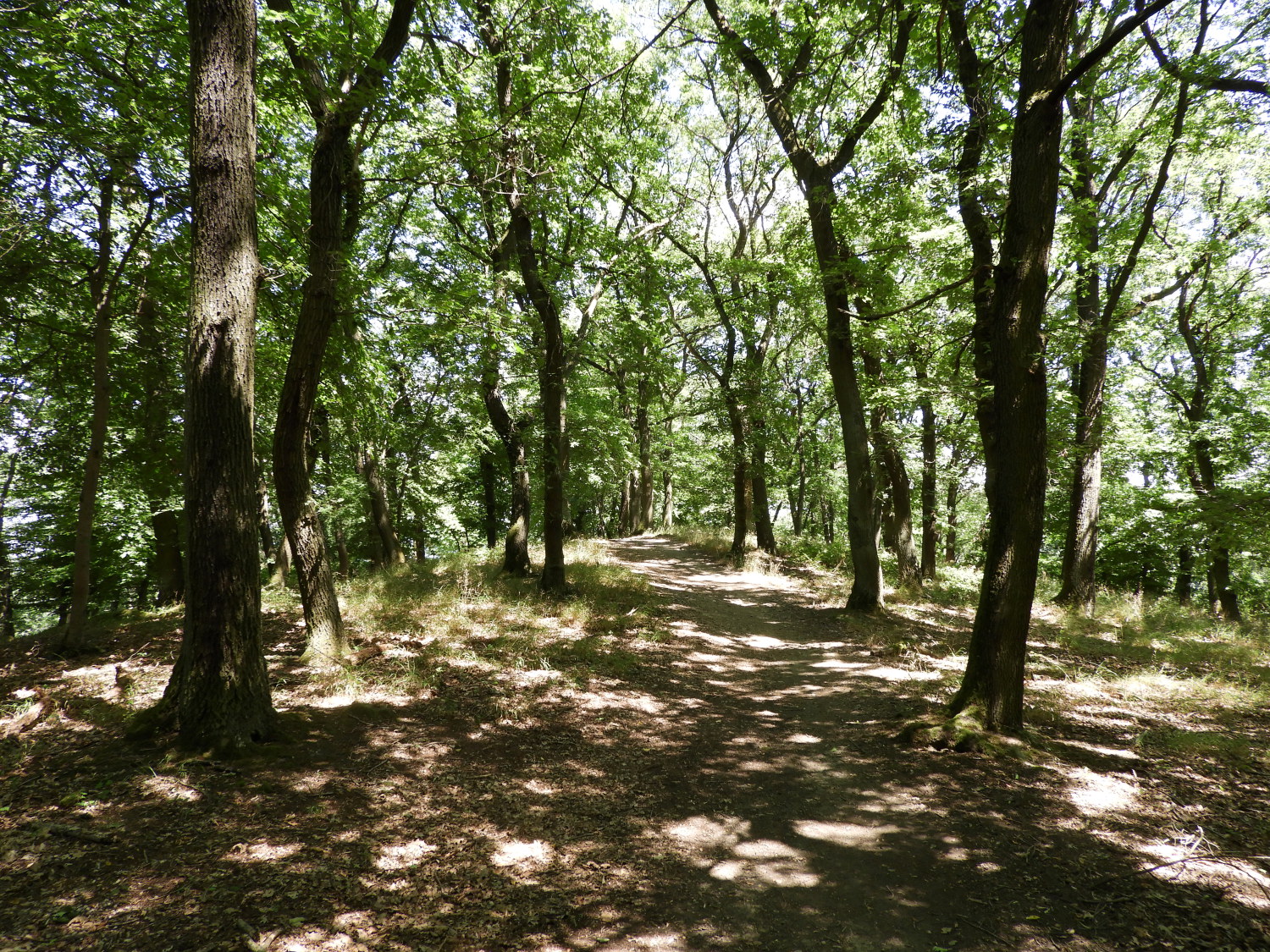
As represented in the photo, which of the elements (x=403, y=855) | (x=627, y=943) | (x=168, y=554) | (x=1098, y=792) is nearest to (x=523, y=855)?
(x=403, y=855)

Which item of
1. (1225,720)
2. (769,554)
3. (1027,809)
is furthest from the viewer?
(769,554)

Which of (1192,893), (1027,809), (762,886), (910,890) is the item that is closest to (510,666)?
(762,886)

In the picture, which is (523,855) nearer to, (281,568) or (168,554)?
(281,568)

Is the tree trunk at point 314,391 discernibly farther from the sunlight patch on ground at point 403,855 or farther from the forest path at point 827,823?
the forest path at point 827,823

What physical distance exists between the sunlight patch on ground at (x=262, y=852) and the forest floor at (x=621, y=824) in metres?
0.02

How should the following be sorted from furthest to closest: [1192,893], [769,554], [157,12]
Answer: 1. [769,554]
2. [157,12]
3. [1192,893]

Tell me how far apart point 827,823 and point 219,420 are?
597 centimetres

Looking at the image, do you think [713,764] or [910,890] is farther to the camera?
[713,764]

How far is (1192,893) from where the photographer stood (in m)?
3.30

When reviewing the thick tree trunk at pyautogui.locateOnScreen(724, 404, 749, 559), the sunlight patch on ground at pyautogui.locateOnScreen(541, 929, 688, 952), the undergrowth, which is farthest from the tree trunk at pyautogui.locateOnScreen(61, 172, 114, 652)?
the thick tree trunk at pyautogui.locateOnScreen(724, 404, 749, 559)

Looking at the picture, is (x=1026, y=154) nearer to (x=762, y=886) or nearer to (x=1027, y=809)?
(x=1027, y=809)

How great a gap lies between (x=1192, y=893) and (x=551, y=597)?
9.10 m

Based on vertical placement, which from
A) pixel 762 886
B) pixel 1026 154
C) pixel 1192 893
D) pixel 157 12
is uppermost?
pixel 157 12

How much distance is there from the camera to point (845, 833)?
423 centimetres
